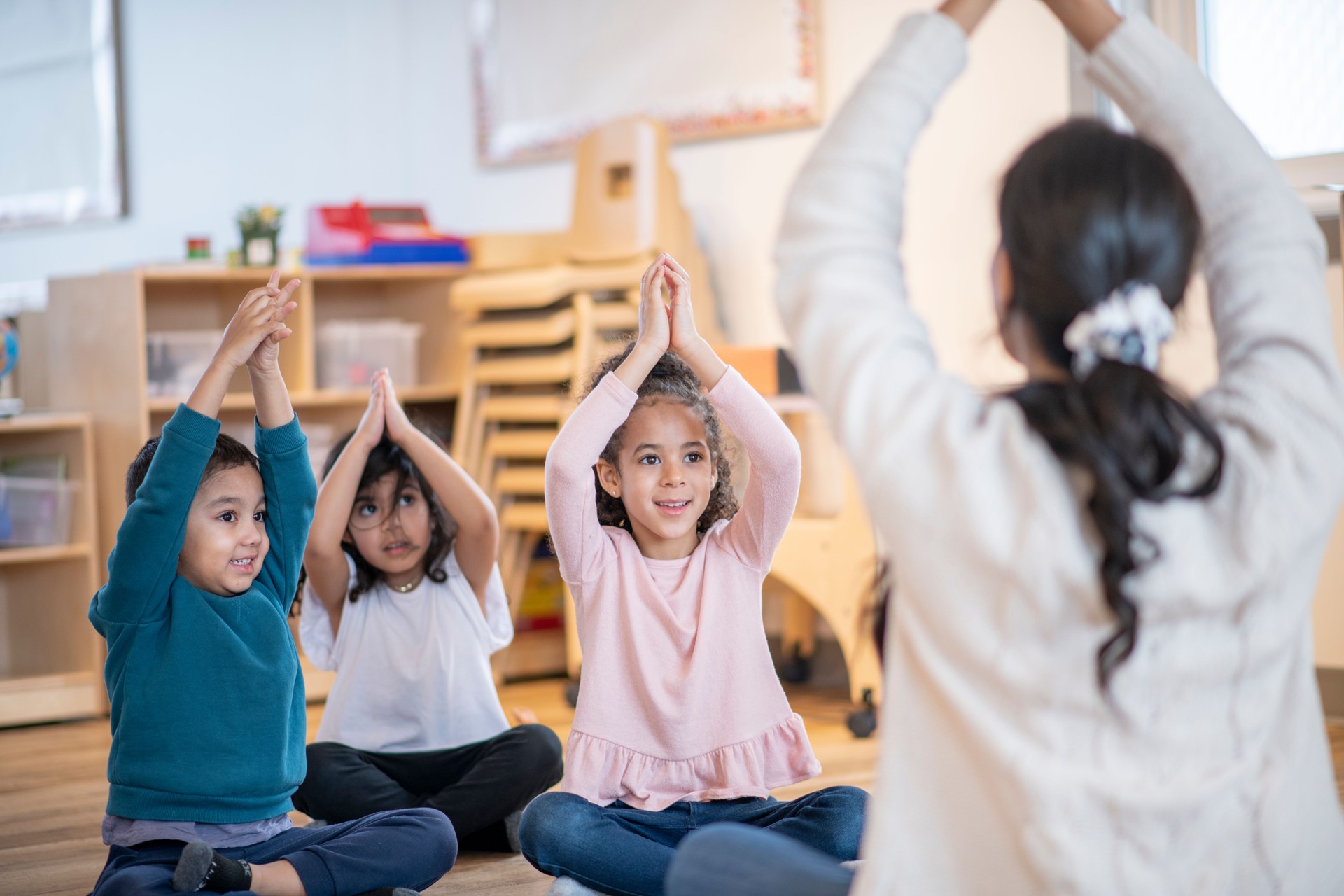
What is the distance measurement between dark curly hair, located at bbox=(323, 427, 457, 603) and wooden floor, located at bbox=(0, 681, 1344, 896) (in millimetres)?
399

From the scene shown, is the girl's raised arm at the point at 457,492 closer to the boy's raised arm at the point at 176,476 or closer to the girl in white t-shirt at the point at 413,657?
the girl in white t-shirt at the point at 413,657

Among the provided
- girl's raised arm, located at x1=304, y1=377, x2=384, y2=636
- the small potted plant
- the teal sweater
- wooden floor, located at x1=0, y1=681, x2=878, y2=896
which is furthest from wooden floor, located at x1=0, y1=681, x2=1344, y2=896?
the small potted plant

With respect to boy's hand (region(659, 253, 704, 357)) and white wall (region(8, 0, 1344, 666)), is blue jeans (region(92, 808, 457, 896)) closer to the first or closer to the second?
boy's hand (region(659, 253, 704, 357))

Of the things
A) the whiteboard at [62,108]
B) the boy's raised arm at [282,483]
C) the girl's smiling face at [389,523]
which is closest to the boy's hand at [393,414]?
the girl's smiling face at [389,523]

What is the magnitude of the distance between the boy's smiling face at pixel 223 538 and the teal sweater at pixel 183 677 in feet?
0.08

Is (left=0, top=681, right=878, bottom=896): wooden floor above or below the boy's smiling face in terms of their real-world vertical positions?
below

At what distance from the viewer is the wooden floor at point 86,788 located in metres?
1.68

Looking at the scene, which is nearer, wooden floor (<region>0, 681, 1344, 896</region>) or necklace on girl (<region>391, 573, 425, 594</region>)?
wooden floor (<region>0, 681, 1344, 896</region>)

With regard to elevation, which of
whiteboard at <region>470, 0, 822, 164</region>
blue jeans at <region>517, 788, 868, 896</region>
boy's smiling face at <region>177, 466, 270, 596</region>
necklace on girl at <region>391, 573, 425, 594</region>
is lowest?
blue jeans at <region>517, 788, 868, 896</region>

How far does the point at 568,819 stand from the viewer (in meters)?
1.38

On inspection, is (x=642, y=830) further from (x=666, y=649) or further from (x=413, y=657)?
(x=413, y=657)

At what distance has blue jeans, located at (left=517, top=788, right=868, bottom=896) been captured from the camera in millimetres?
1358

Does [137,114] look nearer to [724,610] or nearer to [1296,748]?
[724,610]

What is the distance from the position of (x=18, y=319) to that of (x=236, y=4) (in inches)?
53.7
